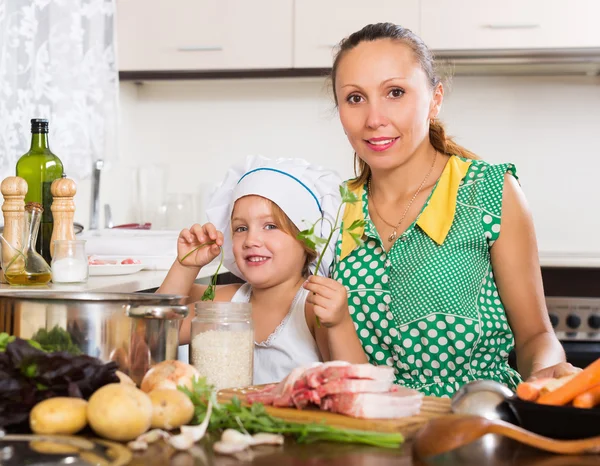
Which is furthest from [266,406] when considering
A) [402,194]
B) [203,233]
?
[402,194]

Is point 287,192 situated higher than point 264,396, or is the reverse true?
point 287,192

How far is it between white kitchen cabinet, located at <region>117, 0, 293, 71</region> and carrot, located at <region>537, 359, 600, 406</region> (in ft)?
7.62

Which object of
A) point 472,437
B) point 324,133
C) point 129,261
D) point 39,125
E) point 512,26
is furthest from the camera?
point 324,133

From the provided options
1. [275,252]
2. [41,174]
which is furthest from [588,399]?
[41,174]

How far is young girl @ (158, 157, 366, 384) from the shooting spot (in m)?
1.64

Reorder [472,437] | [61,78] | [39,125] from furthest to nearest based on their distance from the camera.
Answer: [61,78] < [39,125] < [472,437]

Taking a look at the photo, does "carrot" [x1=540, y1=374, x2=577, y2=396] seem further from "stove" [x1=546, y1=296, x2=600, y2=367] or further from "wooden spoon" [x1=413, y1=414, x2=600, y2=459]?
"stove" [x1=546, y1=296, x2=600, y2=367]

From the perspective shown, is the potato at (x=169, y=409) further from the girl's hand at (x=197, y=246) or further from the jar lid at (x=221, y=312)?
the girl's hand at (x=197, y=246)

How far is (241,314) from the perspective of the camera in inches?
45.5

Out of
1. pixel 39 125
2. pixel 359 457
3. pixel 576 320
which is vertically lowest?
pixel 576 320

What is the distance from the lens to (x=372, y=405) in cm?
92

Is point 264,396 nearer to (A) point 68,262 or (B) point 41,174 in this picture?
(A) point 68,262

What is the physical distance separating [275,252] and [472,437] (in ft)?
3.00

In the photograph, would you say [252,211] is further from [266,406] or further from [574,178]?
[574,178]
